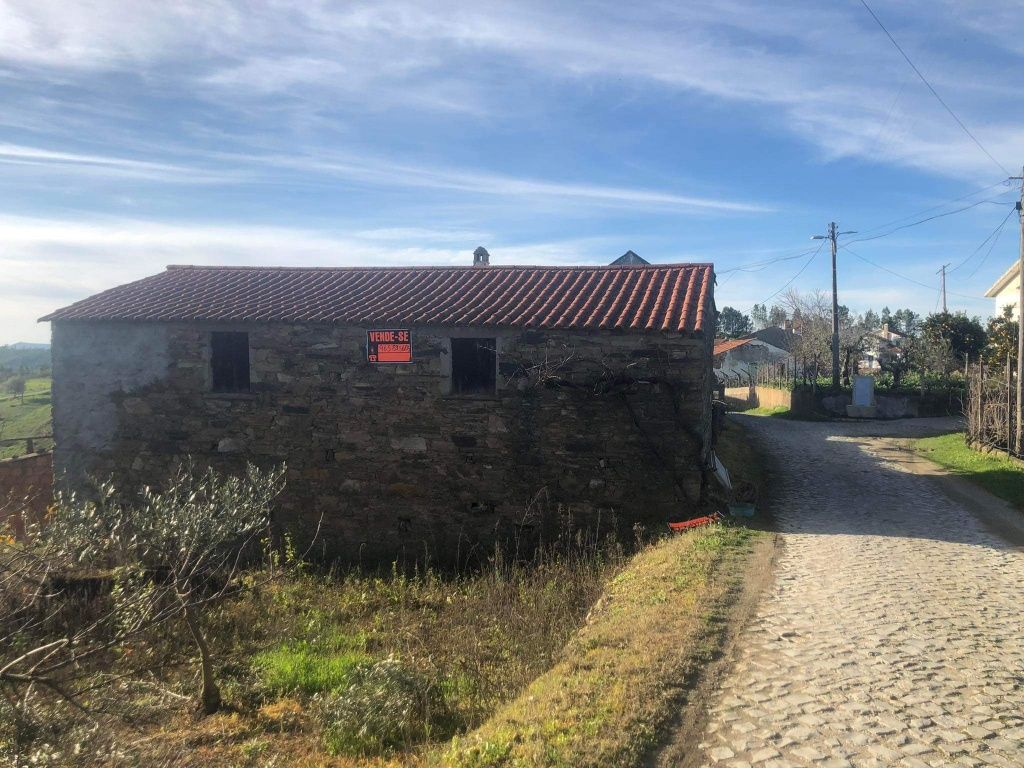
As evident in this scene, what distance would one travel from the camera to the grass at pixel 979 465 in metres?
12.3

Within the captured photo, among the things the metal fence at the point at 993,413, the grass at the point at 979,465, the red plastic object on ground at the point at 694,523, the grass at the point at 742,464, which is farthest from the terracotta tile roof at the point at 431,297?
the metal fence at the point at 993,413

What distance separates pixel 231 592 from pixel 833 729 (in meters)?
6.65

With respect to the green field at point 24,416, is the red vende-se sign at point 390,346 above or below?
above

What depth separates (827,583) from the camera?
7.17 meters

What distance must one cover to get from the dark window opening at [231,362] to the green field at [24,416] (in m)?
8.17

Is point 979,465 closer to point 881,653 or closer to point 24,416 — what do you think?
point 881,653

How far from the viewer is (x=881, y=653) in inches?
214

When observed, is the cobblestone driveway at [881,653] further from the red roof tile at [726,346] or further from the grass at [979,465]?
the red roof tile at [726,346]

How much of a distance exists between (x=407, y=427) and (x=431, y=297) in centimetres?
234

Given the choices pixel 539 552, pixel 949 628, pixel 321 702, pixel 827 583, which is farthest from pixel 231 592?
pixel 949 628

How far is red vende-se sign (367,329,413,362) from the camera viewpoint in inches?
440

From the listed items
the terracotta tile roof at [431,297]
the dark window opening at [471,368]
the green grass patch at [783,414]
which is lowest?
the green grass patch at [783,414]

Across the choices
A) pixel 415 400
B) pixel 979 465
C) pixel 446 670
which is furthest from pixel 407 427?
pixel 979 465

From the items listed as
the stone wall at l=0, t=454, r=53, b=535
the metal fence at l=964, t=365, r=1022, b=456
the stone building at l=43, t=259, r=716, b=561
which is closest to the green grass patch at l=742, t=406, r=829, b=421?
the metal fence at l=964, t=365, r=1022, b=456
